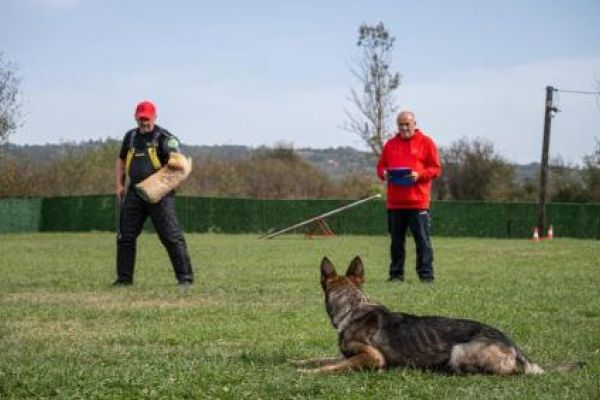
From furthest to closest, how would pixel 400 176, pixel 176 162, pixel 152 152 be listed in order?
pixel 400 176, pixel 152 152, pixel 176 162

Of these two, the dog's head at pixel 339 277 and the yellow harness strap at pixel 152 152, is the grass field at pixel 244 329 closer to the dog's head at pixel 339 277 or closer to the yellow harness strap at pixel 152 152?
the dog's head at pixel 339 277

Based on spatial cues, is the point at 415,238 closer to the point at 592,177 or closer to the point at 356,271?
the point at 356,271

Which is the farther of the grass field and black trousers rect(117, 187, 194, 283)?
black trousers rect(117, 187, 194, 283)

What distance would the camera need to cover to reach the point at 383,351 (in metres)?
6.27

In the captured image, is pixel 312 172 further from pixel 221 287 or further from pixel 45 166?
pixel 221 287

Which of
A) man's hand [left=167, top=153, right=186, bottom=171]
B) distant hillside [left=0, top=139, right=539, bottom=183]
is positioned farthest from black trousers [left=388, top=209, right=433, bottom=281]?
distant hillside [left=0, top=139, right=539, bottom=183]

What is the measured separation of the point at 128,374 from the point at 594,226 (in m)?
36.5

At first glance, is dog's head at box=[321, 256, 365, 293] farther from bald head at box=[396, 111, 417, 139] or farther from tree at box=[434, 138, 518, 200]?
tree at box=[434, 138, 518, 200]

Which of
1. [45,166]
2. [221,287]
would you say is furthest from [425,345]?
[45,166]

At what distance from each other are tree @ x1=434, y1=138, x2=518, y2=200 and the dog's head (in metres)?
56.2

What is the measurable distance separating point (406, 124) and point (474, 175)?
53445 mm

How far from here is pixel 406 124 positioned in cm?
→ 1290

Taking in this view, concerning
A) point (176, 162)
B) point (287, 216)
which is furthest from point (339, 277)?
point (287, 216)

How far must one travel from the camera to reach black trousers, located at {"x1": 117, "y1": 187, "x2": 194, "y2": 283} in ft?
40.7
